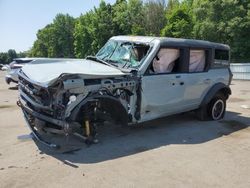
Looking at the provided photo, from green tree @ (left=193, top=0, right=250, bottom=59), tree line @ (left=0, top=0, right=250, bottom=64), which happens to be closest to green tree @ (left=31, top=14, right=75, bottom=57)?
tree line @ (left=0, top=0, right=250, bottom=64)

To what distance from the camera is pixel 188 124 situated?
335 inches

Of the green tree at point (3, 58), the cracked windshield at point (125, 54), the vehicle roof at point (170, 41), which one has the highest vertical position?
the vehicle roof at point (170, 41)

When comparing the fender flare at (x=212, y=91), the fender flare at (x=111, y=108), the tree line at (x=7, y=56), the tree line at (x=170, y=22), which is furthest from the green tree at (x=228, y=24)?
the tree line at (x=7, y=56)

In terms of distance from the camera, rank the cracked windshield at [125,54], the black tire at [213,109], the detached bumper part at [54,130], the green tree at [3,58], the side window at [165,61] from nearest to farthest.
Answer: the detached bumper part at [54,130] → the cracked windshield at [125,54] → the side window at [165,61] → the black tire at [213,109] → the green tree at [3,58]

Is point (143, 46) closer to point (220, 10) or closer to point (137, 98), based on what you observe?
point (137, 98)

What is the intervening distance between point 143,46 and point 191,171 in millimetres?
3115

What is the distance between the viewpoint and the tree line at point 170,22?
30.5 metres

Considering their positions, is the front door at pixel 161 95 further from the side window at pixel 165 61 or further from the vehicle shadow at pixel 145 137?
the vehicle shadow at pixel 145 137

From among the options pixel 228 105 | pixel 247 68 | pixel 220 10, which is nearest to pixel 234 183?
pixel 228 105

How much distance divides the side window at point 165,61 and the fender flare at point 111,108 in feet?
3.70

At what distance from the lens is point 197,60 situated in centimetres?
842

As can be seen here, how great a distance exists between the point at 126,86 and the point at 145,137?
1226 millimetres

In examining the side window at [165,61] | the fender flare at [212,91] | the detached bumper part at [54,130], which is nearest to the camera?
the detached bumper part at [54,130]

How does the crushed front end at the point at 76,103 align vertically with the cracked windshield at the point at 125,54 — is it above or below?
below
